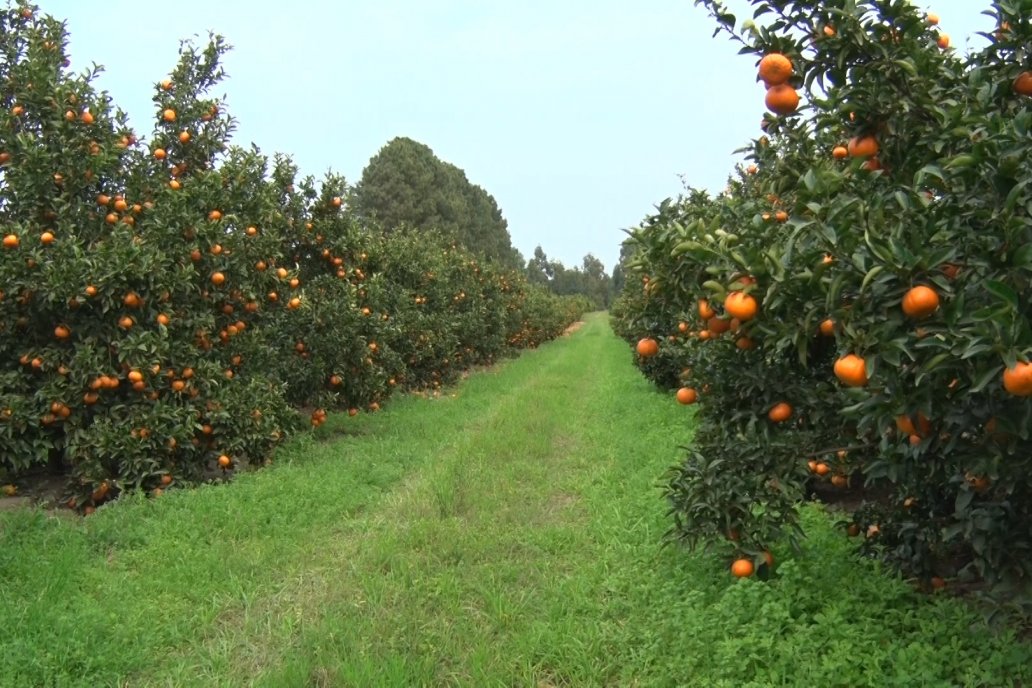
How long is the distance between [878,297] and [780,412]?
1176 millimetres

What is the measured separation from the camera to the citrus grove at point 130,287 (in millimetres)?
5805

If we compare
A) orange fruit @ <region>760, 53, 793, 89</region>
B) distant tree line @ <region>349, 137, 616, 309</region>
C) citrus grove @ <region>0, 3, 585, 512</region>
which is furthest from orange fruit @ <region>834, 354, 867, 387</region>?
distant tree line @ <region>349, 137, 616, 309</region>

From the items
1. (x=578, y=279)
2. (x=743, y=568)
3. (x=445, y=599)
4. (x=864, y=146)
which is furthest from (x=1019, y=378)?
(x=578, y=279)

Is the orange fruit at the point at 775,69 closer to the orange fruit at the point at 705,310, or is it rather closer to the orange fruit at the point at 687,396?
the orange fruit at the point at 705,310

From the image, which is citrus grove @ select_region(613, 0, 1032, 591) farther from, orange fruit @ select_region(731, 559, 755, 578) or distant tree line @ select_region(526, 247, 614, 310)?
distant tree line @ select_region(526, 247, 614, 310)

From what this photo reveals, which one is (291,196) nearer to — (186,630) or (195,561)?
(195,561)

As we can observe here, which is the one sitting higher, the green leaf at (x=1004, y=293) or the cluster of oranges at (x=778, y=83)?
the cluster of oranges at (x=778, y=83)

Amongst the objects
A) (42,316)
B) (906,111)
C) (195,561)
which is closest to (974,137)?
(906,111)

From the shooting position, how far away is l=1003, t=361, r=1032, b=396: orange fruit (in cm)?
181

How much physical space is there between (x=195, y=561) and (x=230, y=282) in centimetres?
298

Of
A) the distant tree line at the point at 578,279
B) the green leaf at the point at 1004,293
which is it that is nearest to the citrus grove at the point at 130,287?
the green leaf at the point at 1004,293

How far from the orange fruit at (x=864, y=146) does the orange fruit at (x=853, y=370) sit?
0.85m

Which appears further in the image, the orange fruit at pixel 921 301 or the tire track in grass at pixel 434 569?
the tire track in grass at pixel 434 569

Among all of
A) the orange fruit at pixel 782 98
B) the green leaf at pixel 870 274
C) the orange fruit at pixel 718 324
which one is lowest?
the orange fruit at pixel 718 324
